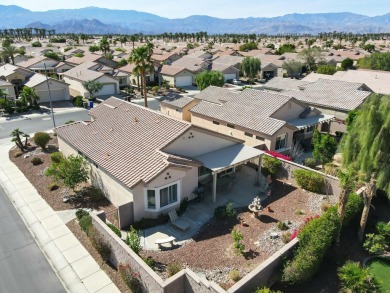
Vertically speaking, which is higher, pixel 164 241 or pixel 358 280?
pixel 358 280

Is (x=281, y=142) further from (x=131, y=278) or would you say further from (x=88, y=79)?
(x=88, y=79)

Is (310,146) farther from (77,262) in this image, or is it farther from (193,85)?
(193,85)

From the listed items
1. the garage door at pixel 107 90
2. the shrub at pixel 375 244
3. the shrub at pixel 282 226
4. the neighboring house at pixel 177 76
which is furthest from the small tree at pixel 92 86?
the shrub at pixel 375 244

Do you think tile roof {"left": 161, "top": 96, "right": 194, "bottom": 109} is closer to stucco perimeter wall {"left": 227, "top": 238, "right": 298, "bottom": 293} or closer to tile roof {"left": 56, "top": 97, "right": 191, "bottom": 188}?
tile roof {"left": 56, "top": 97, "right": 191, "bottom": 188}

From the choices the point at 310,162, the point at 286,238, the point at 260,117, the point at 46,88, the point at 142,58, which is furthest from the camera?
the point at 46,88

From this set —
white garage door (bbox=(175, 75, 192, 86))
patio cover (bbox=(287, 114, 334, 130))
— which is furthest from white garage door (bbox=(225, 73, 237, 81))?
patio cover (bbox=(287, 114, 334, 130))

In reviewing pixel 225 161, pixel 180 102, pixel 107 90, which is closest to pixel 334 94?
pixel 180 102
